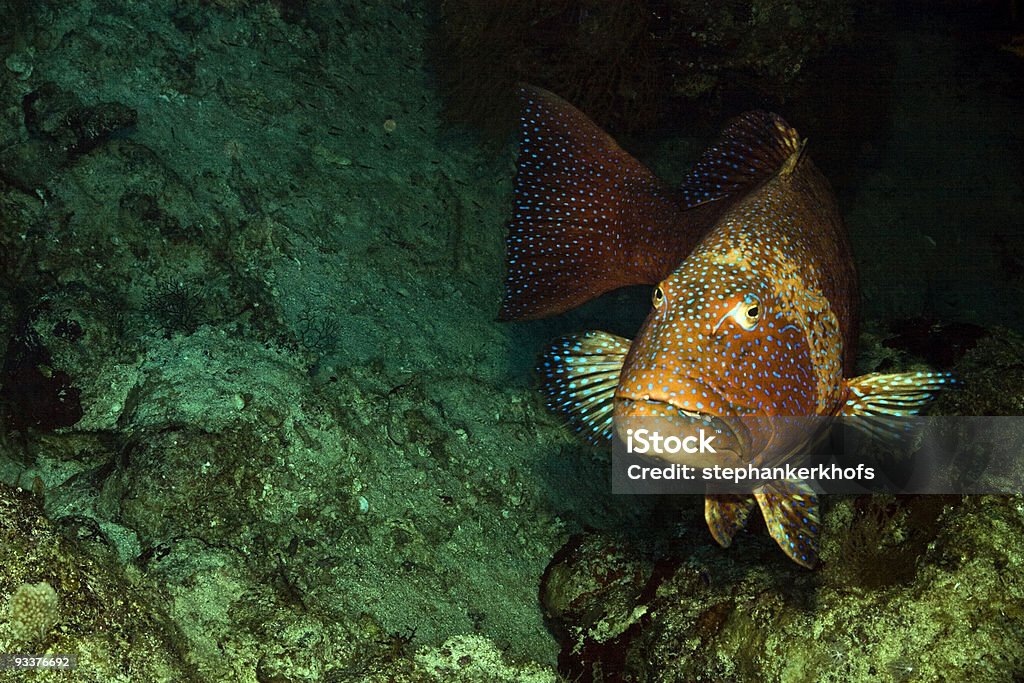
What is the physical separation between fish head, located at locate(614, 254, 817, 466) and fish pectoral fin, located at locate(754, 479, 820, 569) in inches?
12.3

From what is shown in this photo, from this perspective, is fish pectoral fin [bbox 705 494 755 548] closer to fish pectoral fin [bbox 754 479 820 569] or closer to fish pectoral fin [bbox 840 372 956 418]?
fish pectoral fin [bbox 754 479 820 569]

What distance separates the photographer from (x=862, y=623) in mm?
2523

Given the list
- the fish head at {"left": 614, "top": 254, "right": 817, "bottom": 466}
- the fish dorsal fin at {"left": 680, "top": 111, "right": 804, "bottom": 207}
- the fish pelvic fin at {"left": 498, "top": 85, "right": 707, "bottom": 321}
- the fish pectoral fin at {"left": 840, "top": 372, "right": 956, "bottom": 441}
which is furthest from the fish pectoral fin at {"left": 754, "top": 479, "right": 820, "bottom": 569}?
the fish dorsal fin at {"left": 680, "top": 111, "right": 804, "bottom": 207}

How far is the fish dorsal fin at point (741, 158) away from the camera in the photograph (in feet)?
10.6

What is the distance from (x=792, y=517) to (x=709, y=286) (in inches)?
39.3

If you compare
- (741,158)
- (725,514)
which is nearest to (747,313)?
(725,514)

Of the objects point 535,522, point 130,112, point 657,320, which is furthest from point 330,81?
point 657,320

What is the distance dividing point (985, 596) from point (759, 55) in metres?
4.53

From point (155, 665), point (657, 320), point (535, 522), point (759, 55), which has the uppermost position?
point (759, 55)

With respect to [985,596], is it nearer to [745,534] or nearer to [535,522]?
[745,534]

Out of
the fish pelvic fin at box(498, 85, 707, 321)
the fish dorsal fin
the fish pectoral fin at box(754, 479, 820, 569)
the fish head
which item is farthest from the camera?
the fish pelvic fin at box(498, 85, 707, 321)

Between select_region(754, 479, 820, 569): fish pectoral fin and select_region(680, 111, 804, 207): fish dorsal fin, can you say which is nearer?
select_region(754, 479, 820, 569): fish pectoral fin

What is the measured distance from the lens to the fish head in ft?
6.71

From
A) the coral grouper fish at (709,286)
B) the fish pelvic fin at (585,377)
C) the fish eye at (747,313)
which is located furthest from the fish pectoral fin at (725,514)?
the fish eye at (747,313)
